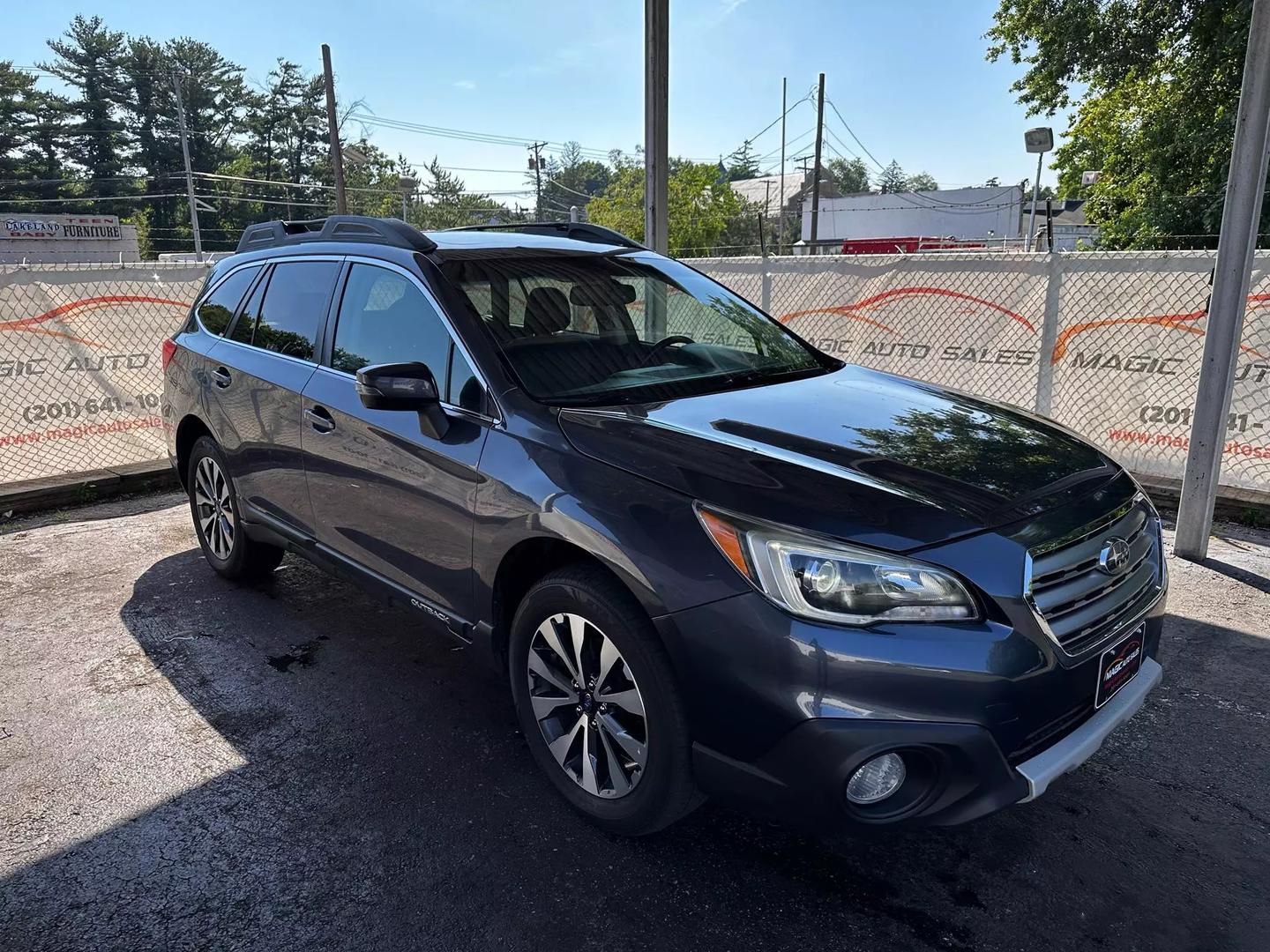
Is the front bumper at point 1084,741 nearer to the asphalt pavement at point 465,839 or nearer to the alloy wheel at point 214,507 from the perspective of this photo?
the asphalt pavement at point 465,839

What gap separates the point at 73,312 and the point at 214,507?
3.27 metres

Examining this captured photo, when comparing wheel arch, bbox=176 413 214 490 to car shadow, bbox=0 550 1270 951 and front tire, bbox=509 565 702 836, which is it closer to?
car shadow, bbox=0 550 1270 951

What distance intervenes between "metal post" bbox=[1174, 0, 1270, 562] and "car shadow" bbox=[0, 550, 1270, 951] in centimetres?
195

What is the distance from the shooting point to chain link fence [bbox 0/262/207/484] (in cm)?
657

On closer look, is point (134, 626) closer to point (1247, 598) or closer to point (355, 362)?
point (355, 362)

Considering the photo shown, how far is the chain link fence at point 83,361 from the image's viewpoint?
6566mm

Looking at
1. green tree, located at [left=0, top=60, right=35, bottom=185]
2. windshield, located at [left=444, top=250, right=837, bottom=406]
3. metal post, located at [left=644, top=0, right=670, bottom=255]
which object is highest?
green tree, located at [left=0, top=60, right=35, bottom=185]

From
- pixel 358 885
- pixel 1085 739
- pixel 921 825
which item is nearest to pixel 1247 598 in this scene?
pixel 1085 739

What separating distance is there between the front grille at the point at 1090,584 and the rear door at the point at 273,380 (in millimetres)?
2854

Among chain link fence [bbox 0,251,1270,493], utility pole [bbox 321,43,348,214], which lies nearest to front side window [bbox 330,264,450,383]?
chain link fence [bbox 0,251,1270,493]

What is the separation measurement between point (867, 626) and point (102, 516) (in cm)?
598

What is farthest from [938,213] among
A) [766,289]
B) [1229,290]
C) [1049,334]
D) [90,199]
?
[1229,290]

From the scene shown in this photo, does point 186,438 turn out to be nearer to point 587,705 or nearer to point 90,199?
point 587,705

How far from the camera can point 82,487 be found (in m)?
6.50
